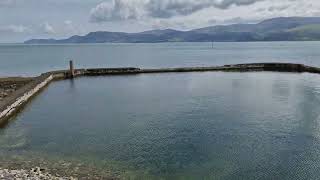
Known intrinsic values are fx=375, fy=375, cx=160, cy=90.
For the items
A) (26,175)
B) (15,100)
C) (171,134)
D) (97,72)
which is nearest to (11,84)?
(97,72)

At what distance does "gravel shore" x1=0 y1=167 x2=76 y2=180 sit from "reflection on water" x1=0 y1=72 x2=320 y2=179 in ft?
5.83

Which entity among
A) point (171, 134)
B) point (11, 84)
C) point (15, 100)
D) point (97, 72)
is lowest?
point (171, 134)

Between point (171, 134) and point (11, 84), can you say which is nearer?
point (171, 134)

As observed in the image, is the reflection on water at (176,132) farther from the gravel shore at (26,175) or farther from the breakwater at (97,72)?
the breakwater at (97,72)

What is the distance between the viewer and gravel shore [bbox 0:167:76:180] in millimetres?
20062

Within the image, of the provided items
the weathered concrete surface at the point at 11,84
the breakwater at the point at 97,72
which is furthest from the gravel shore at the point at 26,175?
the weathered concrete surface at the point at 11,84

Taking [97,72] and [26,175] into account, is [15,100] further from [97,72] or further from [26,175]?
[97,72]

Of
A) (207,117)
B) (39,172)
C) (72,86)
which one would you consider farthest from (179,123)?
(72,86)

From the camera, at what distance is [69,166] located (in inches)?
917

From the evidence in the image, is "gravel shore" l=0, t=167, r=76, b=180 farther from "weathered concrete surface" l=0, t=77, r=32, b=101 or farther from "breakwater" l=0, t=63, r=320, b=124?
"weathered concrete surface" l=0, t=77, r=32, b=101

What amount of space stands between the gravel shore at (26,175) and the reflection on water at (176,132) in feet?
5.83

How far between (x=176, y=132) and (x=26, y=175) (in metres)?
13.7

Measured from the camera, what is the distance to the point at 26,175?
20.5 meters

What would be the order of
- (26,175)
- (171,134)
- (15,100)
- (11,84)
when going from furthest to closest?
(11,84) < (15,100) < (171,134) < (26,175)
